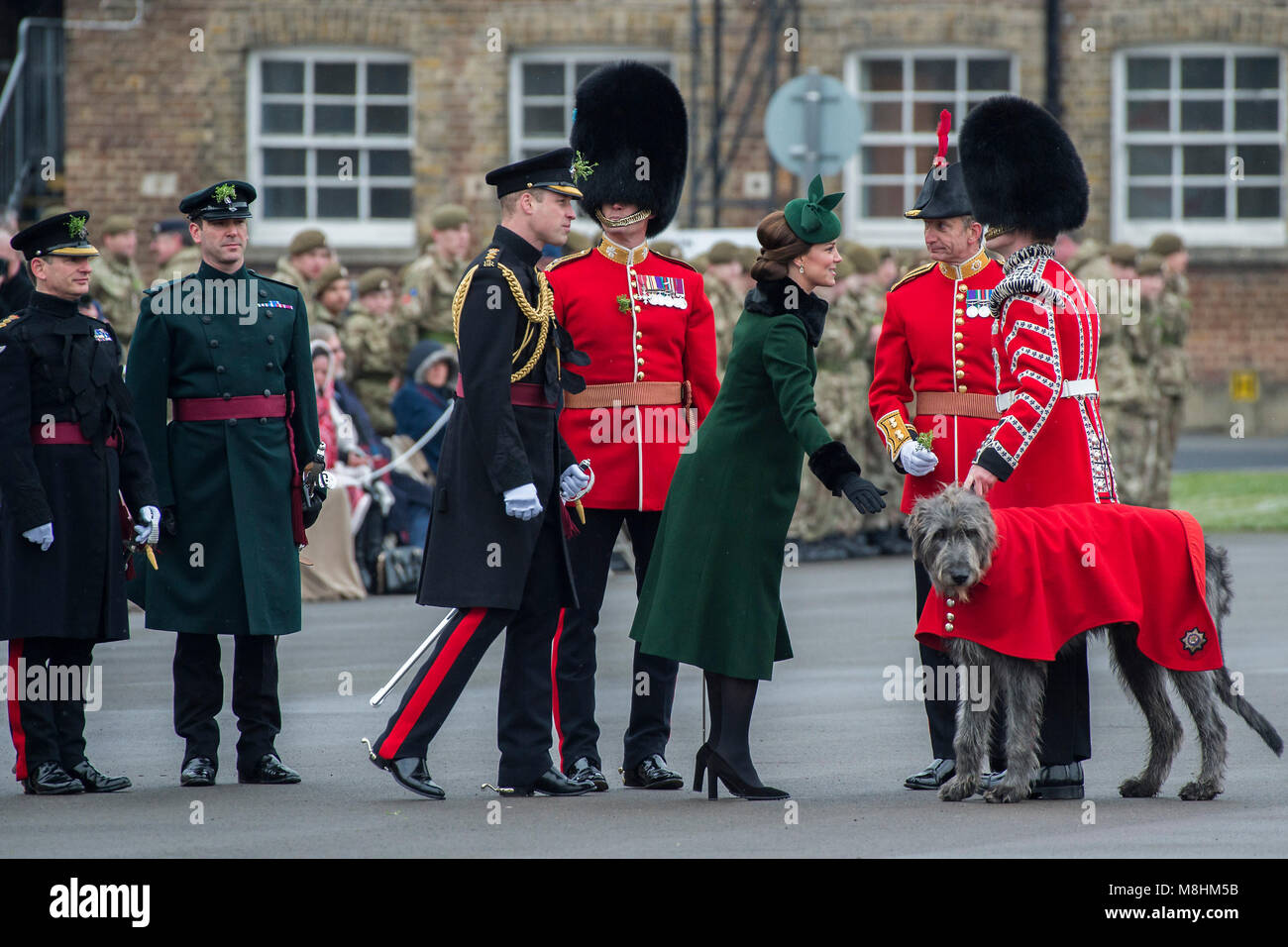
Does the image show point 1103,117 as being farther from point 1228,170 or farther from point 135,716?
point 135,716

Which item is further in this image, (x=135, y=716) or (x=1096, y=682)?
(x=1096, y=682)

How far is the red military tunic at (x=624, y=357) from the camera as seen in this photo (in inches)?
312

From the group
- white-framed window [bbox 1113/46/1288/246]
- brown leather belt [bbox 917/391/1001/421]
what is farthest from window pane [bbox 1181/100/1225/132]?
brown leather belt [bbox 917/391/1001/421]

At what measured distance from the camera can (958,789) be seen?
7289 mm

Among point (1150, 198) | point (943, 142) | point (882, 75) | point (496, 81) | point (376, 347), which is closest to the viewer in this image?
point (943, 142)

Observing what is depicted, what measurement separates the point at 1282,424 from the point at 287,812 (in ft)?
68.8

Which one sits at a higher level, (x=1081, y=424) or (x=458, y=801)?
(x=1081, y=424)

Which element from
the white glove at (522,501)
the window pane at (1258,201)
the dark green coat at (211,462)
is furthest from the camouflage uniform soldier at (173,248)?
the window pane at (1258,201)

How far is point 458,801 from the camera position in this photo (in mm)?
7367

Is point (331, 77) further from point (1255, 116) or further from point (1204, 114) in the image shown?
point (1255, 116)

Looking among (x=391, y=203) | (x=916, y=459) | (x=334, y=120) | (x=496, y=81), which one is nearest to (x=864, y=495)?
(x=916, y=459)

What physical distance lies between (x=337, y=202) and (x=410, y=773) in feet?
61.2

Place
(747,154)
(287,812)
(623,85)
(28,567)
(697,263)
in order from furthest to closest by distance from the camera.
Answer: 1. (747,154)
2. (697,263)
3. (623,85)
4. (28,567)
5. (287,812)

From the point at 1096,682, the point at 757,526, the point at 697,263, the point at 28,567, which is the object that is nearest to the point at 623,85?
the point at 757,526
